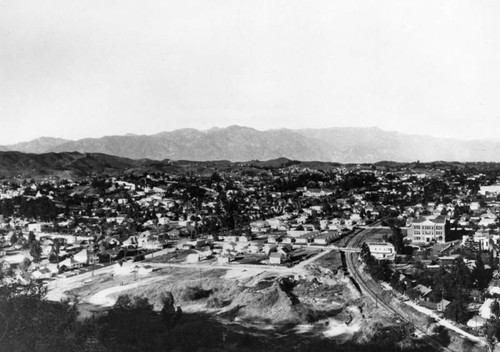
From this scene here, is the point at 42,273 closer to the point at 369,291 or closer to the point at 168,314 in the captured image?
the point at 168,314

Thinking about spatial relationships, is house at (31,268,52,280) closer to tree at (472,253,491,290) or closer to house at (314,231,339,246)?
house at (314,231,339,246)

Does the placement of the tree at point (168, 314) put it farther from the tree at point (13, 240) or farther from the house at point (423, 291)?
the tree at point (13, 240)

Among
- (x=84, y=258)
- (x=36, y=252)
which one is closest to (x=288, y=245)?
(x=84, y=258)

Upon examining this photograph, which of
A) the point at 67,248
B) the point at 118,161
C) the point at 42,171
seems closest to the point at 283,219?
the point at 67,248

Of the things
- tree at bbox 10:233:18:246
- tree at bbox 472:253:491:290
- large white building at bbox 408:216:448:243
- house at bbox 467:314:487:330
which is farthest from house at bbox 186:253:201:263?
house at bbox 467:314:487:330

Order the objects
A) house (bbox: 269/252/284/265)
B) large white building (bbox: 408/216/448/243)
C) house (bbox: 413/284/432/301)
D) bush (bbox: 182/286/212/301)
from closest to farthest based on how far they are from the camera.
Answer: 1. house (bbox: 413/284/432/301)
2. bush (bbox: 182/286/212/301)
3. house (bbox: 269/252/284/265)
4. large white building (bbox: 408/216/448/243)

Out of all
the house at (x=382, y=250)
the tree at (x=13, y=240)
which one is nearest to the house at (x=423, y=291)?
the house at (x=382, y=250)
